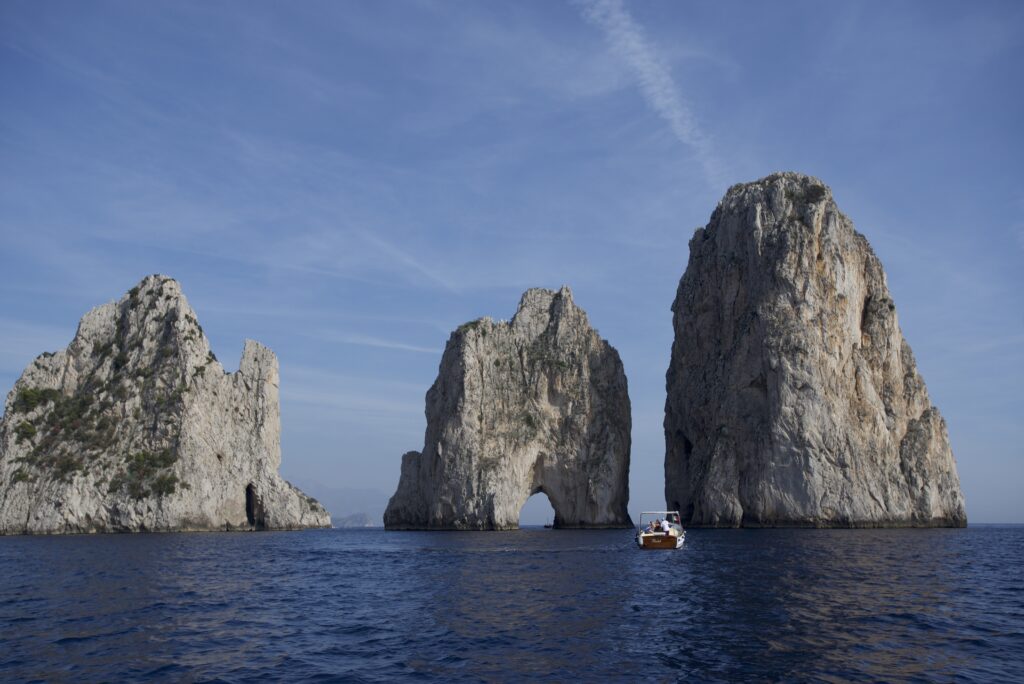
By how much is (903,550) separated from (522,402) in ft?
217

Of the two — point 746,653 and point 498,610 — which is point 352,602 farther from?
point 746,653

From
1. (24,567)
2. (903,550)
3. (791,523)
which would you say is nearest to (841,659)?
(903,550)

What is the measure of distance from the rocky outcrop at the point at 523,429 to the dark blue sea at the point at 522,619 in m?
54.7

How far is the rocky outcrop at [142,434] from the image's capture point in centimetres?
10219

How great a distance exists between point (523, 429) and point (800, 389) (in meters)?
38.9

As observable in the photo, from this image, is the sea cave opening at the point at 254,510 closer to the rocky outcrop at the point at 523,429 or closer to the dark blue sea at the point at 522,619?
the rocky outcrop at the point at 523,429

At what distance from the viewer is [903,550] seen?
5916 centimetres

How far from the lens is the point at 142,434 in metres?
109

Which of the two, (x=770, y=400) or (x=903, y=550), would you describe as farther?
(x=770, y=400)

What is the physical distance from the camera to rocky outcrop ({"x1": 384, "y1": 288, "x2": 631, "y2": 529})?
111 m

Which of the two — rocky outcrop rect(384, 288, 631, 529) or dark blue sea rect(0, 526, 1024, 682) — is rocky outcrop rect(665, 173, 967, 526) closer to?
rocky outcrop rect(384, 288, 631, 529)

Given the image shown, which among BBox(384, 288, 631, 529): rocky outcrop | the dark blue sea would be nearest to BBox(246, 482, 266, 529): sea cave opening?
BBox(384, 288, 631, 529): rocky outcrop

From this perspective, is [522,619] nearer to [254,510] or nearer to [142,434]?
[142,434]

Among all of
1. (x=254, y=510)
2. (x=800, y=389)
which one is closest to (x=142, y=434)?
(x=254, y=510)
